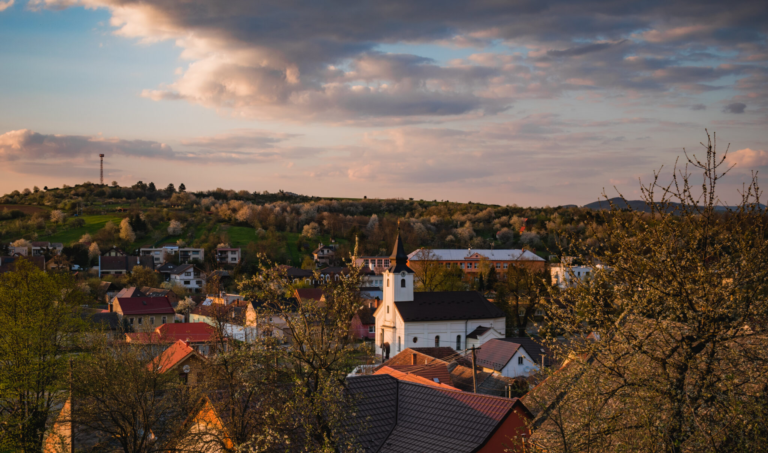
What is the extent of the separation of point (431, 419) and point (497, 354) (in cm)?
2070

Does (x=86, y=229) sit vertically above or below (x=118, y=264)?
above

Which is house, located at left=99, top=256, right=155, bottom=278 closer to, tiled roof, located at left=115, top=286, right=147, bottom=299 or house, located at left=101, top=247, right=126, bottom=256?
house, located at left=101, top=247, right=126, bottom=256

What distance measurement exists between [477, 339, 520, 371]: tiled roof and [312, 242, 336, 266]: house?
214 ft

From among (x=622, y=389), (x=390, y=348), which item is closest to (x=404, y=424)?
(x=622, y=389)

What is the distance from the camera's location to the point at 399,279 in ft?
162

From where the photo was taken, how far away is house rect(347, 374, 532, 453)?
47.3 ft

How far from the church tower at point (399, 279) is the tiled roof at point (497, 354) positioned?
13.5m

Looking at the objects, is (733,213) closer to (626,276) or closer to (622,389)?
(626,276)

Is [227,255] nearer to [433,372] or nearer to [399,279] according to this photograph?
[399,279]

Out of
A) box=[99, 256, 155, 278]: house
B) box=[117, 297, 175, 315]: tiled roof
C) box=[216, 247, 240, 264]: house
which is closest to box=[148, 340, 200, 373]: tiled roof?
box=[117, 297, 175, 315]: tiled roof

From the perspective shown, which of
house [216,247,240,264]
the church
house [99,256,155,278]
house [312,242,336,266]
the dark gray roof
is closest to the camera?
the church

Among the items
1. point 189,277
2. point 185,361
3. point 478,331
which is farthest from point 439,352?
point 189,277

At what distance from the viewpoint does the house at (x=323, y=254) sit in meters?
102

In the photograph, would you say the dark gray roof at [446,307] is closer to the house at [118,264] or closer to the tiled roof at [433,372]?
the tiled roof at [433,372]
